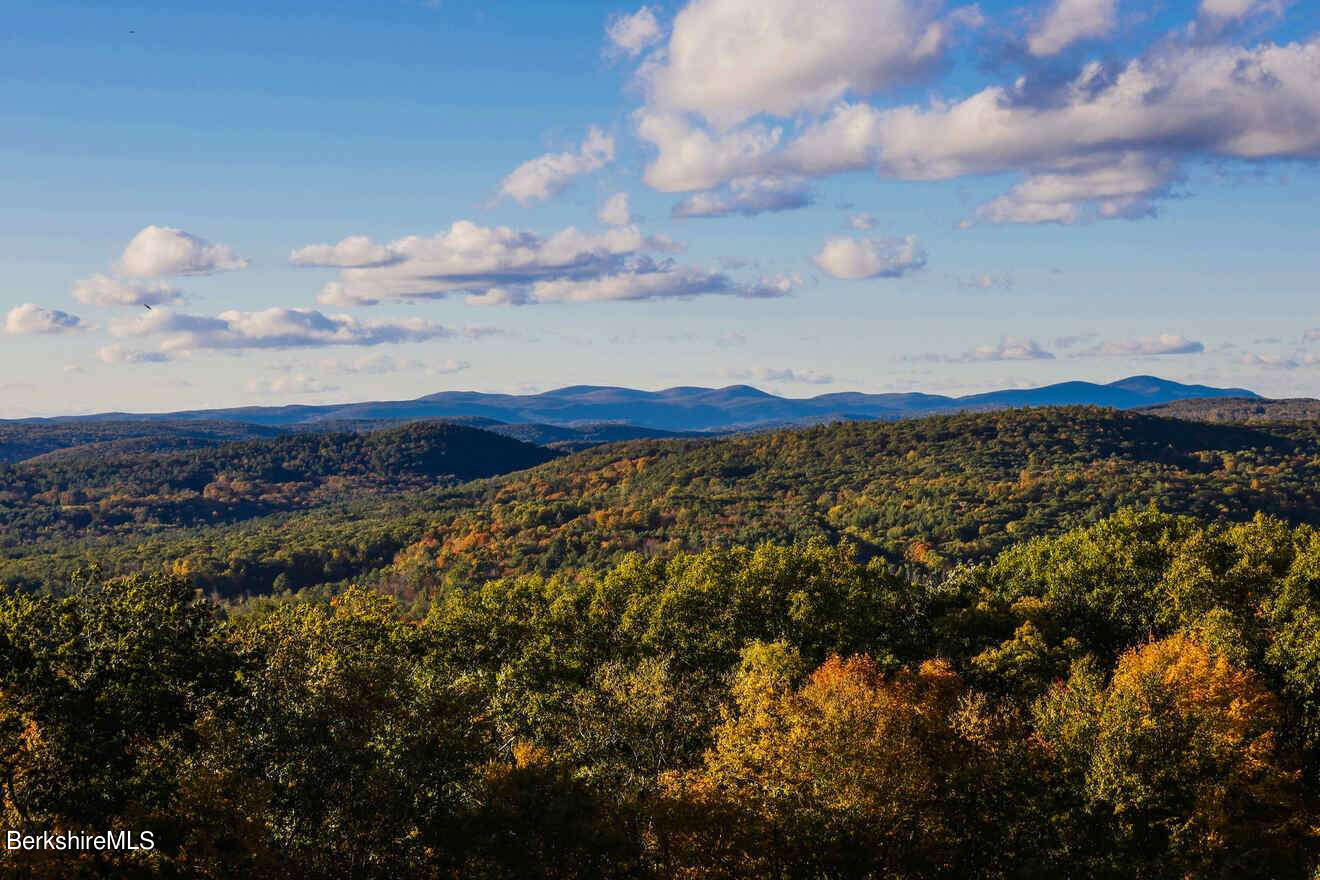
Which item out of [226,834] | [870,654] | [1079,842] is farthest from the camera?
[870,654]

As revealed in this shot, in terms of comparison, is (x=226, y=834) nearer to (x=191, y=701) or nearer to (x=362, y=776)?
(x=362, y=776)

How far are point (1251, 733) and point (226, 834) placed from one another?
50223mm

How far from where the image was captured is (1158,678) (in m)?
49.3

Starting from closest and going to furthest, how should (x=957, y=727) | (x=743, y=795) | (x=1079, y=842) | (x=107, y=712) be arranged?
(x=107, y=712), (x=743, y=795), (x=1079, y=842), (x=957, y=727)

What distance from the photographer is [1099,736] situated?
44.9m

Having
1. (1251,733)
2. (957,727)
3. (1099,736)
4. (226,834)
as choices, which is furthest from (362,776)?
(1251,733)

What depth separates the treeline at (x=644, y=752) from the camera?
111 feet

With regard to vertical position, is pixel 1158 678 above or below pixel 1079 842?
above

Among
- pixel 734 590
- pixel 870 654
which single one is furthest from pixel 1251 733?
pixel 734 590

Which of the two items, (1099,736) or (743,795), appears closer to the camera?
(743,795)

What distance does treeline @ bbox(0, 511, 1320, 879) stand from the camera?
111ft

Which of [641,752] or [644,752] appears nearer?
[641,752]

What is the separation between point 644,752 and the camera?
172 ft

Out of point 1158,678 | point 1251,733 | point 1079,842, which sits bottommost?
point 1079,842
